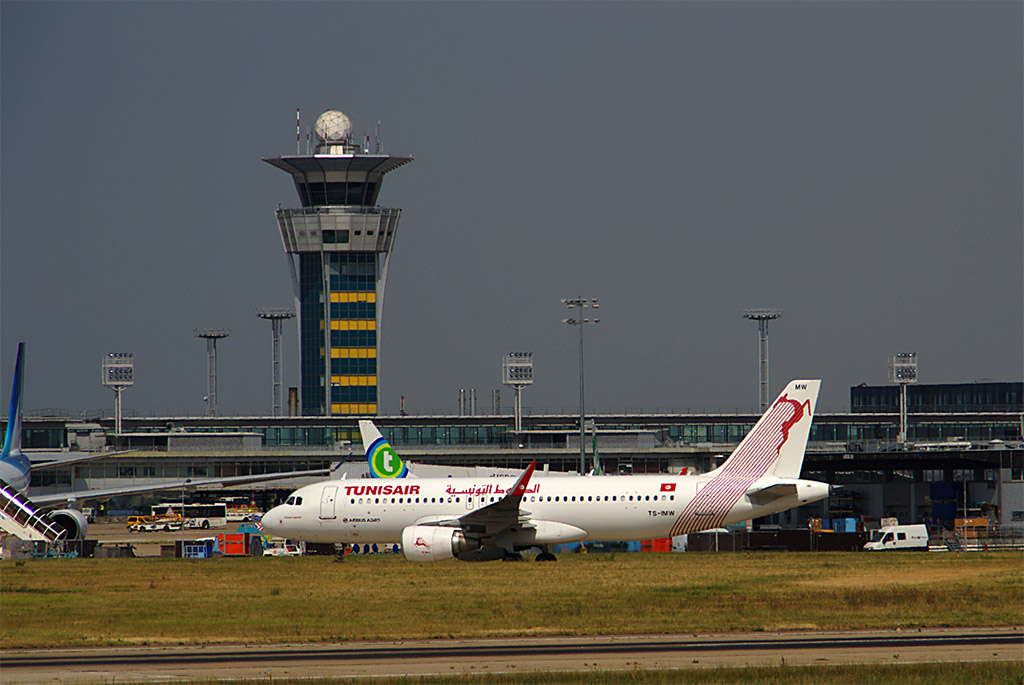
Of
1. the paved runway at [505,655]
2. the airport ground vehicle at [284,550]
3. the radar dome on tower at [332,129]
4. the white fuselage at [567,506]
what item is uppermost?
the radar dome on tower at [332,129]

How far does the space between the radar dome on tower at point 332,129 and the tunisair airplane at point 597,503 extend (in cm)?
13091

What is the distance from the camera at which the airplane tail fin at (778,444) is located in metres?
52.2

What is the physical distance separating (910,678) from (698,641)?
19.0ft

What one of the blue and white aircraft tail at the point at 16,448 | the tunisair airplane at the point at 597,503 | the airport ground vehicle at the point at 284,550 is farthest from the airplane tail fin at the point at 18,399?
the tunisair airplane at the point at 597,503

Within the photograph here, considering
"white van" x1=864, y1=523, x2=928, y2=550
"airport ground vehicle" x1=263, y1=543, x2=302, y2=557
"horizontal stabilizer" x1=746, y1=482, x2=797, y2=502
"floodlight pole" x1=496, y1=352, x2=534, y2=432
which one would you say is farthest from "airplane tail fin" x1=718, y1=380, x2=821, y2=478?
"floodlight pole" x1=496, y1=352, x2=534, y2=432

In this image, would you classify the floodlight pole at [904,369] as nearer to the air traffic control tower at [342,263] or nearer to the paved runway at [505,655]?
the air traffic control tower at [342,263]

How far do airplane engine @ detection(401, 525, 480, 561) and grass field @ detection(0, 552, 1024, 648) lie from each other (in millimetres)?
584

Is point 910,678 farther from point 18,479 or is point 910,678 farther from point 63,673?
point 18,479

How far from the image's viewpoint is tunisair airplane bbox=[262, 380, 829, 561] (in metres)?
50.8

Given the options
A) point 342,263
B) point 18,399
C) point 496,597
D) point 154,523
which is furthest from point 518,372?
point 496,597

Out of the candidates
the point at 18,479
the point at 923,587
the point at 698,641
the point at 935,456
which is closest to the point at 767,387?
the point at 935,456

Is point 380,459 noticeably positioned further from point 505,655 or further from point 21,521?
point 505,655

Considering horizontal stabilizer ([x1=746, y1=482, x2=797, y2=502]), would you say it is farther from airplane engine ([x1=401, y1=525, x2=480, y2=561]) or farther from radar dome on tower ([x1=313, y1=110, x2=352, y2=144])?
radar dome on tower ([x1=313, y1=110, x2=352, y2=144])

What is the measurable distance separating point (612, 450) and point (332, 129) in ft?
233
